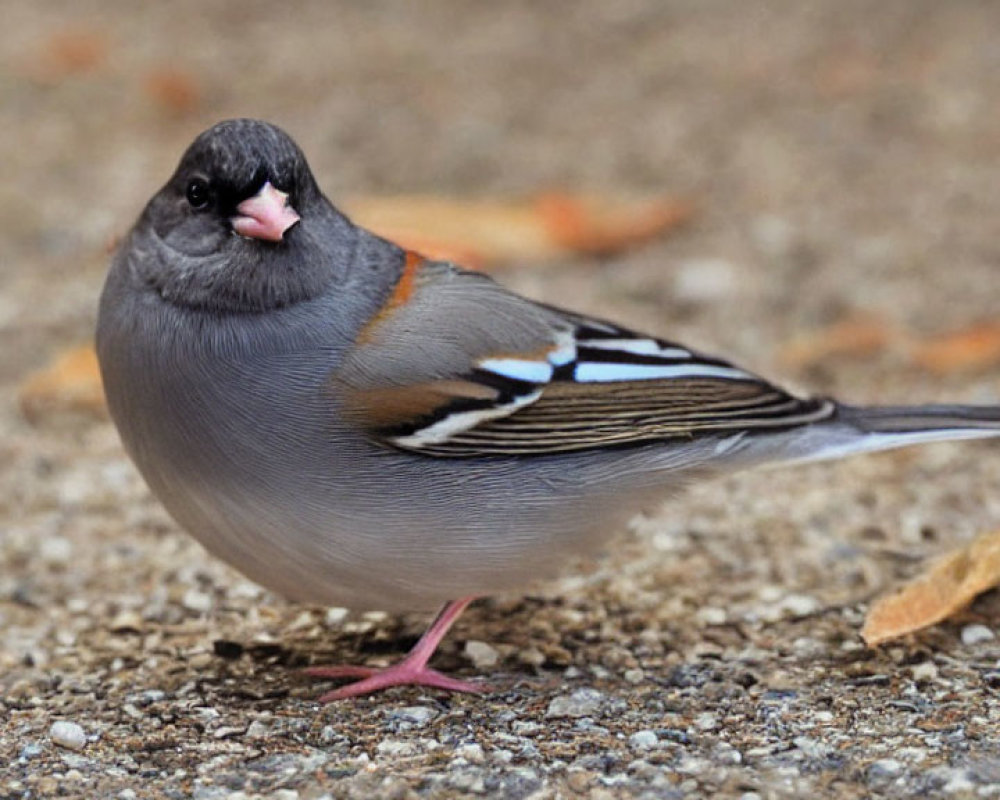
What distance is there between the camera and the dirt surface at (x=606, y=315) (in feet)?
11.3

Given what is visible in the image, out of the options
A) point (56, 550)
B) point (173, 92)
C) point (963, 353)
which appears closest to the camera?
Result: point (56, 550)

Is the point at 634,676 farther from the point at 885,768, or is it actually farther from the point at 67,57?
the point at 67,57

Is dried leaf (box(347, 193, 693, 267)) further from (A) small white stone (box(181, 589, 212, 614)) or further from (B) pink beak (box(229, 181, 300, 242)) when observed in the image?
(B) pink beak (box(229, 181, 300, 242))

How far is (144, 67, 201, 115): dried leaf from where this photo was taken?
895 centimetres

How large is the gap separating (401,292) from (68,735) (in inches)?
50.4

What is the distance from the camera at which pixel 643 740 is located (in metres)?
3.47

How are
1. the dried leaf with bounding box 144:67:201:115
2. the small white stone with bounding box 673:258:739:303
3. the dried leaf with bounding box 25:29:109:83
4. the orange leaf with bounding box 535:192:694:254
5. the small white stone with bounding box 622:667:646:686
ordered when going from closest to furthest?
the small white stone with bounding box 622:667:646:686, the small white stone with bounding box 673:258:739:303, the orange leaf with bounding box 535:192:694:254, the dried leaf with bounding box 144:67:201:115, the dried leaf with bounding box 25:29:109:83

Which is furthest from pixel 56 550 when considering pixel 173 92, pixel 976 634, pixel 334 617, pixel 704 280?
pixel 173 92

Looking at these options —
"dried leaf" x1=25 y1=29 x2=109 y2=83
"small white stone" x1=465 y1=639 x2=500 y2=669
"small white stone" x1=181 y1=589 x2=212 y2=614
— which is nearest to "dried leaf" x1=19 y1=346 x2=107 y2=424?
"small white stone" x1=181 y1=589 x2=212 y2=614

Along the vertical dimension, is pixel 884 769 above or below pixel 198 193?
below

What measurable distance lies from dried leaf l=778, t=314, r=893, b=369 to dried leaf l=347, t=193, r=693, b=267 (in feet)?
4.05

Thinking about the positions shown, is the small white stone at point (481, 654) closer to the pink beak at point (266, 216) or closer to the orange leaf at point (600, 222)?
the pink beak at point (266, 216)

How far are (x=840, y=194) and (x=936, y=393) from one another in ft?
7.12

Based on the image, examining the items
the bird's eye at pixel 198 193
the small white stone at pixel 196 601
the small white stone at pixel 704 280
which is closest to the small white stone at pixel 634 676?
the small white stone at pixel 196 601
